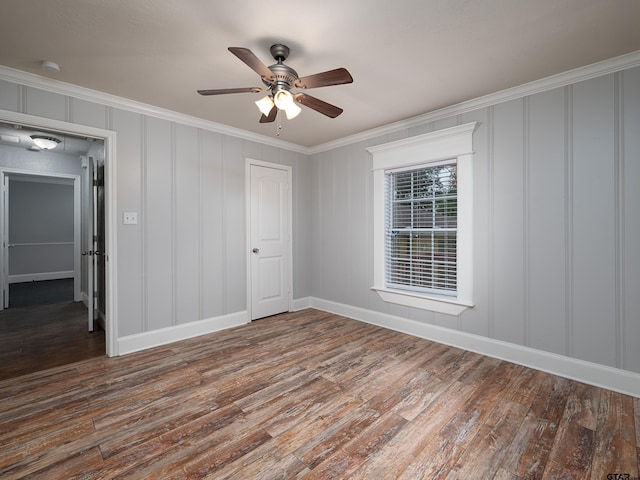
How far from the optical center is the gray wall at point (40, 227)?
731 cm

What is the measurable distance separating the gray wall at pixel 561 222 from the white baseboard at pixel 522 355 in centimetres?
7

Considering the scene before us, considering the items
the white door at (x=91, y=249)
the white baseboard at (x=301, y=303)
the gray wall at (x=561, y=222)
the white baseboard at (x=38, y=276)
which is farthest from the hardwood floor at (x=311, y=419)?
the white baseboard at (x=38, y=276)

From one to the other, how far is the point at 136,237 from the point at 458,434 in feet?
11.0

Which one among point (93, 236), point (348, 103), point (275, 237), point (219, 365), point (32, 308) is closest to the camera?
point (219, 365)

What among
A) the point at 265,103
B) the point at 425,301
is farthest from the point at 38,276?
the point at 425,301

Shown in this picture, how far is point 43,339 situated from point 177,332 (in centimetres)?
162

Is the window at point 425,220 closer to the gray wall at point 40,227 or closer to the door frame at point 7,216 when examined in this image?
the door frame at point 7,216

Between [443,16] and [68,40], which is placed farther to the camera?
[68,40]

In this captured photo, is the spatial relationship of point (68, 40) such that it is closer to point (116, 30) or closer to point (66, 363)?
point (116, 30)

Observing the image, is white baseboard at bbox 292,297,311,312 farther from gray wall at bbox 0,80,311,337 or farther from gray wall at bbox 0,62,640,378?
gray wall at bbox 0,80,311,337

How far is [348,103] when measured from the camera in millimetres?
3133

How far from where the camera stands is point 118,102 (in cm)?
302

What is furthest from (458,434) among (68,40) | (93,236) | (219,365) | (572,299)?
(93,236)

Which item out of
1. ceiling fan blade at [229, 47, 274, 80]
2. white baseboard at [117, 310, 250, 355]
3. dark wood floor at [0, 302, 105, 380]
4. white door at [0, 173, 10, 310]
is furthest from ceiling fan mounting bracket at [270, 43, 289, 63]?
white door at [0, 173, 10, 310]
